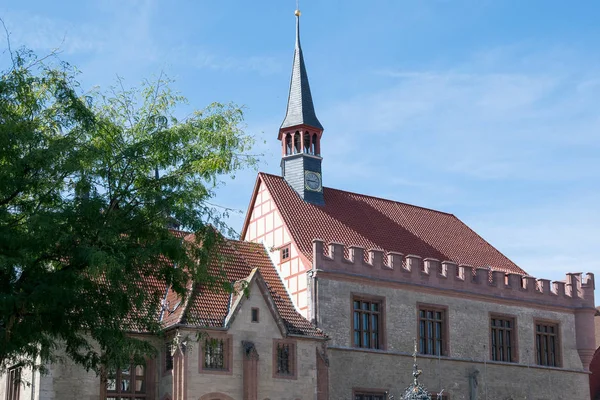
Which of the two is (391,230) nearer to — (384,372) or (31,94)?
(384,372)

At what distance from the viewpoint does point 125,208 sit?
2047 centimetres

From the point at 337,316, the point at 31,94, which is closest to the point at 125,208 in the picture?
the point at 31,94

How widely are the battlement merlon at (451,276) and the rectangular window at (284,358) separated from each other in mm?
3090

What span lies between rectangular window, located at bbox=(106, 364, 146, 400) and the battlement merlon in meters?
7.20

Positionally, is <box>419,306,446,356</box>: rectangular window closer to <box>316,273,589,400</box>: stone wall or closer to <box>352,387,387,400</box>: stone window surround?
<box>316,273,589,400</box>: stone wall

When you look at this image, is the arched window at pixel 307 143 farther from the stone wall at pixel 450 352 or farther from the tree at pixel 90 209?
the tree at pixel 90 209

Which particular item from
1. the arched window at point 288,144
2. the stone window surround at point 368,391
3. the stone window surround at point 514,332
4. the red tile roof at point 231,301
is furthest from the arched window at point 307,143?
the stone window surround at point 368,391

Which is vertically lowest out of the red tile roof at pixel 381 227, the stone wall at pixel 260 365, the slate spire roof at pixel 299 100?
the stone wall at pixel 260 365

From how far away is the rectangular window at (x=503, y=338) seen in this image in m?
38.0

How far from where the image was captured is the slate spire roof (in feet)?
129

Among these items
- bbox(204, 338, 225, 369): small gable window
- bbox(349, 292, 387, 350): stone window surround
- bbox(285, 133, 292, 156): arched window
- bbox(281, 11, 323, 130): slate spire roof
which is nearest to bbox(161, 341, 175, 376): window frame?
bbox(204, 338, 225, 369): small gable window

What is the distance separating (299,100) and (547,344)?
47.0 ft

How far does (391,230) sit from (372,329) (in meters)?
6.06

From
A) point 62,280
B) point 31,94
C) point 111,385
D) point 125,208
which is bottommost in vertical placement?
point 111,385
